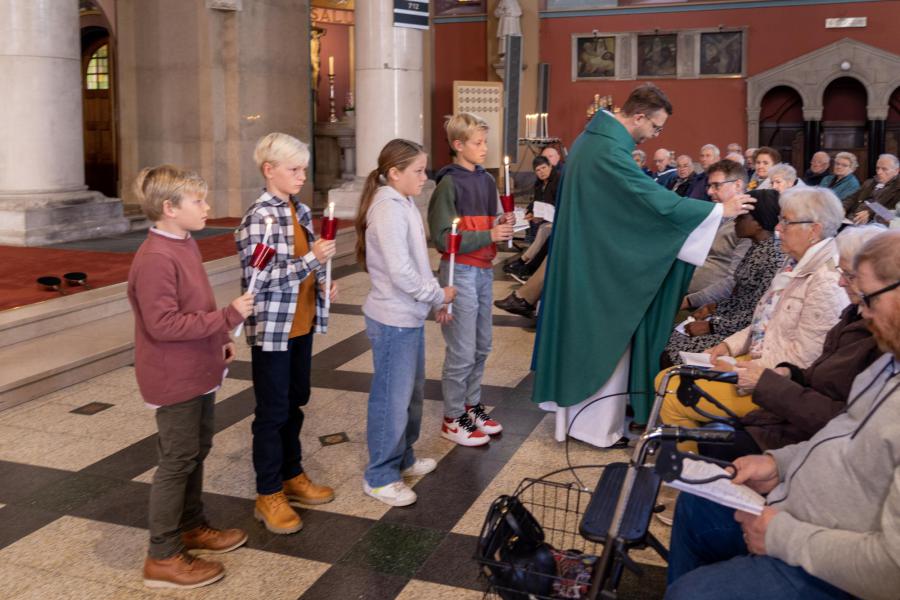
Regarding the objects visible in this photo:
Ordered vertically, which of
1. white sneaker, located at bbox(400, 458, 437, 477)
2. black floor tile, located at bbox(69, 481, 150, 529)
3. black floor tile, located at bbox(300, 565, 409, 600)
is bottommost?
Answer: black floor tile, located at bbox(300, 565, 409, 600)

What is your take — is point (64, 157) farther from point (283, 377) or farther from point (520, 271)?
point (283, 377)

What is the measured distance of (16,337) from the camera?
6.31 m

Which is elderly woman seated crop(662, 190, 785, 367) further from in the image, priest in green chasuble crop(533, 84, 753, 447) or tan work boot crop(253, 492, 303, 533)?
tan work boot crop(253, 492, 303, 533)

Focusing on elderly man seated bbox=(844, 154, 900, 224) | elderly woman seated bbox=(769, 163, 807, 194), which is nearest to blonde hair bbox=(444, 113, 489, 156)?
elderly woman seated bbox=(769, 163, 807, 194)

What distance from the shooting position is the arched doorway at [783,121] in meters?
17.5

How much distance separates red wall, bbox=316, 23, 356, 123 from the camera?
766 inches

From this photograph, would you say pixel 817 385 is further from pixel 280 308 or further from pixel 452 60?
pixel 452 60

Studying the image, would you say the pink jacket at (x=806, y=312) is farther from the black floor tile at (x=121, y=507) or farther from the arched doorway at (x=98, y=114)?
the arched doorway at (x=98, y=114)

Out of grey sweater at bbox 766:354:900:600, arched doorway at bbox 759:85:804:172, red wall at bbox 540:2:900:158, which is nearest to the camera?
grey sweater at bbox 766:354:900:600

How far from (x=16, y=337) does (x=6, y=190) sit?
377cm

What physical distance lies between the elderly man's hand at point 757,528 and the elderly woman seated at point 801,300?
1122mm

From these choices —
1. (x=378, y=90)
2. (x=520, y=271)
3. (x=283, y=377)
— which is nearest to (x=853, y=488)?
(x=283, y=377)

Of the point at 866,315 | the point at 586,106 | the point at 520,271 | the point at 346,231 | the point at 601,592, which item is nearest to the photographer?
the point at 601,592

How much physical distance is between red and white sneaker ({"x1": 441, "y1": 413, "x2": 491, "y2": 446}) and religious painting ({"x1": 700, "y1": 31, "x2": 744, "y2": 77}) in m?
14.9
